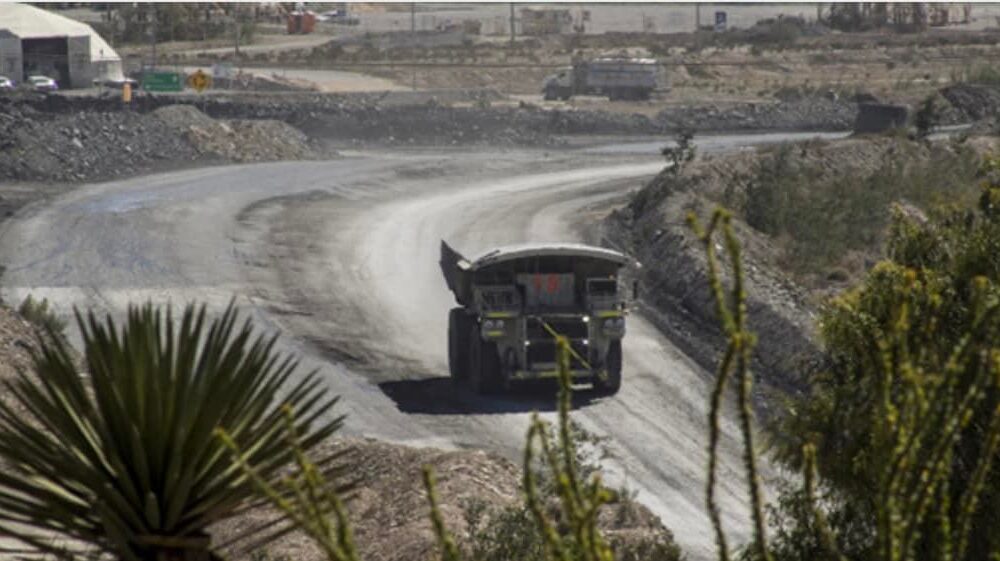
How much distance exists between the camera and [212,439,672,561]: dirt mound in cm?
2020

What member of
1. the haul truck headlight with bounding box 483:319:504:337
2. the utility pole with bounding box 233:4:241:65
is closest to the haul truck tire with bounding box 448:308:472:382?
the haul truck headlight with bounding box 483:319:504:337

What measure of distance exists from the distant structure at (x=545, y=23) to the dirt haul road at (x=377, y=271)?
9661 cm

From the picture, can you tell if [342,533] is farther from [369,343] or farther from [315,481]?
[369,343]

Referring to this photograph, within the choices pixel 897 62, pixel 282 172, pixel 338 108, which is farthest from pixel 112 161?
pixel 897 62

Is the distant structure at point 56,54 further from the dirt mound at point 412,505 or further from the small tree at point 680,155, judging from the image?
the dirt mound at point 412,505

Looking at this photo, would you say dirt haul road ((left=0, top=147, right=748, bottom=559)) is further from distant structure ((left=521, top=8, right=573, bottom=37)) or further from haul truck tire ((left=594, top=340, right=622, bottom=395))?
distant structure ((left=521, top=8, right=573, bottom=37))

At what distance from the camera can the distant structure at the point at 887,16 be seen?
148 m

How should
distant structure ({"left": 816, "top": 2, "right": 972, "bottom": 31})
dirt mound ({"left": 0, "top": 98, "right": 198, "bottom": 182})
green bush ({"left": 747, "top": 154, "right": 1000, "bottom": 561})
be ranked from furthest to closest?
distant structure ({"left": 816, "top": 2, "right": 972, "bottom": 31}) → dirt mound ({"left": 0, "top": 98, "right": 198, "bottom": 182}) → green bush ({"left": 747, "top": 154, "right": 1000, "bottom": 561})

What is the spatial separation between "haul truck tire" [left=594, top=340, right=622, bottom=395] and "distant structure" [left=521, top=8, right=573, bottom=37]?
12851 centimetres

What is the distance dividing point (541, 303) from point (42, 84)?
6627 cm

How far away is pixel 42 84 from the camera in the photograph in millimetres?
89375

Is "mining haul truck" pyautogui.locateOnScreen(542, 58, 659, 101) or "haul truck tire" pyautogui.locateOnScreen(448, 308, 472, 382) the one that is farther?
"mining haul truck" pyautogui.locateOnScreen(542, 58, 659, 101)

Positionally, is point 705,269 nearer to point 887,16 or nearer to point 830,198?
point 830,198

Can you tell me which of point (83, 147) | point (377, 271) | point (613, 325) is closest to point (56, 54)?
point (83, 147)
